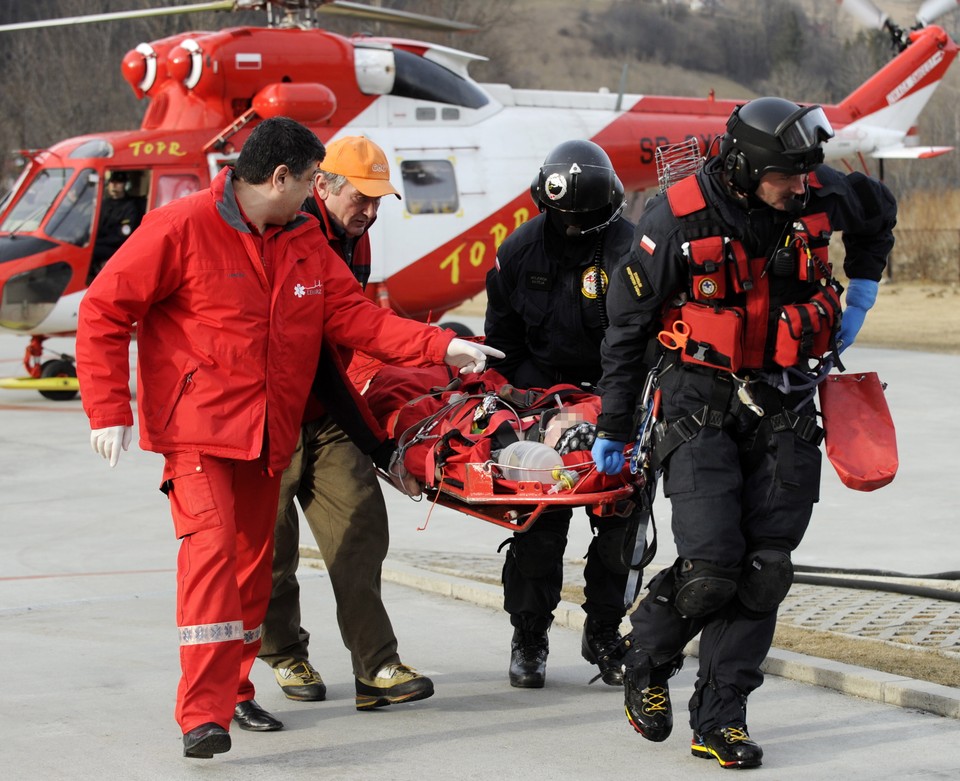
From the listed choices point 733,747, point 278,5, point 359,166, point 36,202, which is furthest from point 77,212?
point 733,747

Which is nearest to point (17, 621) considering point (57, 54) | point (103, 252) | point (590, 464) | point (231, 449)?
point (231, 449)

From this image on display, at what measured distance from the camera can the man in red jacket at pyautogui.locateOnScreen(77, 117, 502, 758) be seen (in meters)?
4.46

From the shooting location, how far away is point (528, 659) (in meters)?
5.48

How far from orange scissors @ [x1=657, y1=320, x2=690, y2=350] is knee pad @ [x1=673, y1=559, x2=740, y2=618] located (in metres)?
0.66

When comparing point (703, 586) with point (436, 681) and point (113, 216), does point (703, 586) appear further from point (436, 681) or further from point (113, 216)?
point (113, 216)

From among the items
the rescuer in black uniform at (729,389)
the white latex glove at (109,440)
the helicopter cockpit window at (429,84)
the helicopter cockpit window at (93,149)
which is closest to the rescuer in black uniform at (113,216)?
the helicopter cockpit window at (93,149)

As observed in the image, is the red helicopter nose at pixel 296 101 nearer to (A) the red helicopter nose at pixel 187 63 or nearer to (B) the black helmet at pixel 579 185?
(A) the red helicopter nose at pixel 187 63

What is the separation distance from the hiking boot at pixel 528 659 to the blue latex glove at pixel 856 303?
1.58 m

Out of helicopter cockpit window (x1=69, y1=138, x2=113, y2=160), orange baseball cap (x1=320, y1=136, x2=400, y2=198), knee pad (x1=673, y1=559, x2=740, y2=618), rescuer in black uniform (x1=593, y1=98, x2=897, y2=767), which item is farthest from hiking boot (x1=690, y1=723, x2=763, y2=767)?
helicopter cockpit window (x1=69, y1=138, x2=113, y2=160)

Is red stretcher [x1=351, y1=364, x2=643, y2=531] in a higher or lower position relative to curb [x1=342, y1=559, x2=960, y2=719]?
higher

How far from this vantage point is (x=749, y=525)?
4.56 metres

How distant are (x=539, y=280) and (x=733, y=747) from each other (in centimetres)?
190

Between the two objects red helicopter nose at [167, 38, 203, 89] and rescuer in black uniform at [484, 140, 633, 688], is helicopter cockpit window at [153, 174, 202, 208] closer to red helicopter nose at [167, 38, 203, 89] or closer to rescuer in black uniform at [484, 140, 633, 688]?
red helicopter nose at [167, 38, 203, 89]

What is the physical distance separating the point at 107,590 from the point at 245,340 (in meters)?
2.97
